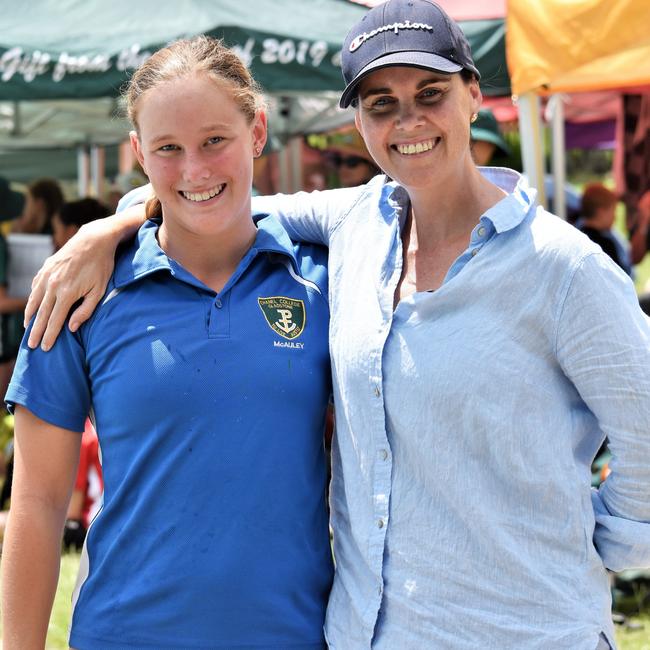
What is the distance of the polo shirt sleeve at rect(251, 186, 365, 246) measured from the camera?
221cm

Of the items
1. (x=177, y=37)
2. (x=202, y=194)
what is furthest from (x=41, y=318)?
(x=177, y=37)

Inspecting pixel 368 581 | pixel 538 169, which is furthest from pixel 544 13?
pixel 368 581

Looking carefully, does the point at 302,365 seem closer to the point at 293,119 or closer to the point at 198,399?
the point at 198,399

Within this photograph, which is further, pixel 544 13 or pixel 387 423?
pixel 544 13

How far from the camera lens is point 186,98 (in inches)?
76.4

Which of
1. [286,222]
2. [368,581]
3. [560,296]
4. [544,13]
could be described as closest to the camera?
[560,296]

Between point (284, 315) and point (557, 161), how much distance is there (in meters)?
4.09

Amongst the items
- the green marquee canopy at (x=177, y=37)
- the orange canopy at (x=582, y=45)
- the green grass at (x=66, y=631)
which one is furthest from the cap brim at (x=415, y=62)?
the green marquee canopy at (x=177, y=37)

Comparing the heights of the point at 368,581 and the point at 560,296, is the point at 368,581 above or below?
below

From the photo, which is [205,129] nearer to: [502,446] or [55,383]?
[55,383]

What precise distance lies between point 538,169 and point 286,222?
9.43ft

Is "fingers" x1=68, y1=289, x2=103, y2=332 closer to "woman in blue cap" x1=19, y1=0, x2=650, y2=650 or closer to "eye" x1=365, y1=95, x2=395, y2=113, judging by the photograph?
"woman in blue cap" x1=19, y1=0, x2=650, y2=650

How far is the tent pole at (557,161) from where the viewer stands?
18.3 feet

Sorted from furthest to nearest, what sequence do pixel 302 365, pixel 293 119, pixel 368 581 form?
pixel 293 119
pixel 302 365
pixel 368 581
